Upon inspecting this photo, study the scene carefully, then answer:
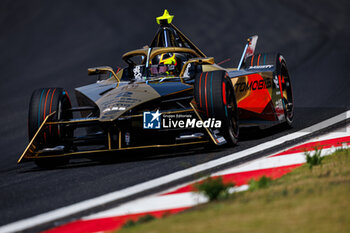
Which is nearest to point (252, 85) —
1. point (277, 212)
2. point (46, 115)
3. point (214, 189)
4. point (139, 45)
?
point (46, 115)

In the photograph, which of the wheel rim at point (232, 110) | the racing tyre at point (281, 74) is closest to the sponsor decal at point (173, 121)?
the wheel rim at point (232, 110)

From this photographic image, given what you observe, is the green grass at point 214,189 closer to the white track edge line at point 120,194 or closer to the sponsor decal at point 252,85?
the white track edge line at point 120,194

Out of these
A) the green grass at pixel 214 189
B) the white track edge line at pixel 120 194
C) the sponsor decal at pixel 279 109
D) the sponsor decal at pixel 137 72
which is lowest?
the white track edge line at pixel 120 194

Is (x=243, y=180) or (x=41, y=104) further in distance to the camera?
(x=41, y=104)

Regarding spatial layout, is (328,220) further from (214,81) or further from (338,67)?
(338,67)

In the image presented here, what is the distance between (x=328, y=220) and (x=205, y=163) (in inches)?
127

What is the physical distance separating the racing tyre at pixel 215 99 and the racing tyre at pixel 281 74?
73.4 inches

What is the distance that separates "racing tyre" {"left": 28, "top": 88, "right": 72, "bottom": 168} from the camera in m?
7.85

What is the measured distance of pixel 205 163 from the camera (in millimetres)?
6848

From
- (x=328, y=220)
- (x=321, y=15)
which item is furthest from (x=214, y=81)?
(x=321, y=15)

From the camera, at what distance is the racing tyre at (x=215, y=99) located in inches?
303

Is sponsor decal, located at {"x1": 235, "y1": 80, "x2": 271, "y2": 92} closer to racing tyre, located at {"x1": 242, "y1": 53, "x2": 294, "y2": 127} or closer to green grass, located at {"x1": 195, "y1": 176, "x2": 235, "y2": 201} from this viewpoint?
racing tyre, located at {"x1": 242, "y1": 53, "x2": 294, "y2": 127}

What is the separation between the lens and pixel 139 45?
1659 cm

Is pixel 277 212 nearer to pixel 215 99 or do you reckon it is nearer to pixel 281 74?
pixel 215 99
